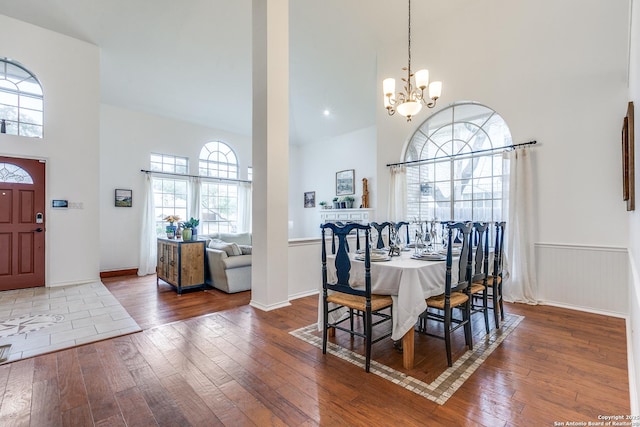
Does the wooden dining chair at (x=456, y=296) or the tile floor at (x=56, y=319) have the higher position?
the wooden dining chair at (x=456, y=296)

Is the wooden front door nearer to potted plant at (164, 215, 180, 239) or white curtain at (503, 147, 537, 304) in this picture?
potted plant at (164, 215, 180, 239)

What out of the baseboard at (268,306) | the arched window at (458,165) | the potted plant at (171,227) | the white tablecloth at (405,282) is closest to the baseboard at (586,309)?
the arched window at (458,165)

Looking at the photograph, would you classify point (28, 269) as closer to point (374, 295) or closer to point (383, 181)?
point (374, 295)

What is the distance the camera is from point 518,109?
13.2 feet

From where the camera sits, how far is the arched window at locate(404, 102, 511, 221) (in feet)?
14.2

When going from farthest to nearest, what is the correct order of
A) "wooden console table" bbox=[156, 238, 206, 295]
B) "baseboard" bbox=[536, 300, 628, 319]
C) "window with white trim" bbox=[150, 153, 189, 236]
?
"window with white trim" bbox=[150, 153, 189, 236] → "wooden console table" bbox=[156, 238, 206, 295] → "baseboard" bbox=[536, 300, 628, 319]

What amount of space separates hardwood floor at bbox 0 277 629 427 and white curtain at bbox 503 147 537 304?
87cm

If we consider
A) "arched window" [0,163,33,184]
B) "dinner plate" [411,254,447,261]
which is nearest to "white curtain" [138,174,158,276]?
"arched window" [0,163,33,184]

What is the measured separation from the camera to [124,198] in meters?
6.16

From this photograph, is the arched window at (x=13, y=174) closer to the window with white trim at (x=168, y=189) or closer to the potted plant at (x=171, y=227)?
the potted plant at (x=171, y=227)

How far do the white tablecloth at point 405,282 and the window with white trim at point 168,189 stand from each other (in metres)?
5.60

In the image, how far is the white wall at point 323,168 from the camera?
7543 millimetres

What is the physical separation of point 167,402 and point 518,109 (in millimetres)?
4986

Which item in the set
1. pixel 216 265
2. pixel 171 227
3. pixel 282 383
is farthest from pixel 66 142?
pixel 282 383
